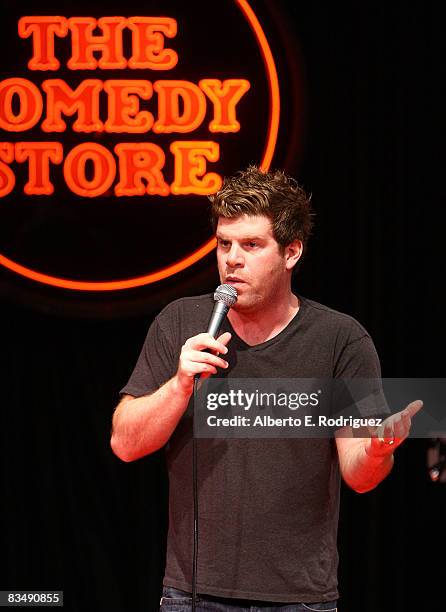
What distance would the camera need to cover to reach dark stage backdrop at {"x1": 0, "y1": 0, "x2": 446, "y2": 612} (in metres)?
3.11

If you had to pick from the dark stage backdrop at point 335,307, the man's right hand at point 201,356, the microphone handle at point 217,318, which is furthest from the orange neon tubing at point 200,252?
the man's right hand at point 201,356

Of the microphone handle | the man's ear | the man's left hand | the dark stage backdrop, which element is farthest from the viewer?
the dark stage backdrop

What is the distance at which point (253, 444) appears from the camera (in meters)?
1.88

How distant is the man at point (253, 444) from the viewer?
6.01ft

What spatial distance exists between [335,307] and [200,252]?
47 centimetres

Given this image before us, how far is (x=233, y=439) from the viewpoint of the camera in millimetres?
1891

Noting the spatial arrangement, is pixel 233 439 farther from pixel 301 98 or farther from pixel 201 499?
pixel 301 98

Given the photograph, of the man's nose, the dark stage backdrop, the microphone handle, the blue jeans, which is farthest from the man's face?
the dark stage backdrop

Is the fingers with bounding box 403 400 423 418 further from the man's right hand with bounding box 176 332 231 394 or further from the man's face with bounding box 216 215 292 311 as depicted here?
the man's face with bounding box 216 215 292 311

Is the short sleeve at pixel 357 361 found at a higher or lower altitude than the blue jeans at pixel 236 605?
higher

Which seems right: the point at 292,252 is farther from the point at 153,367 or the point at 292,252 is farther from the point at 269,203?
the point at 153,367

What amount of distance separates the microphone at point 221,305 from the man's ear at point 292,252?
0.18m

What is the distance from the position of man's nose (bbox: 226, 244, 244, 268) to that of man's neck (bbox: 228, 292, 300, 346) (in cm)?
11

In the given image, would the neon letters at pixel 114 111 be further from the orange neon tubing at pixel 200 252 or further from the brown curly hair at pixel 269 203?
the brown curly hair at pixel 269 203
